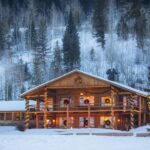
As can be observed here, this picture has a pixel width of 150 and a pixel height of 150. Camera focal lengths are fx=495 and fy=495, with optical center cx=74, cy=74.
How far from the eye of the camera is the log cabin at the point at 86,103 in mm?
53281

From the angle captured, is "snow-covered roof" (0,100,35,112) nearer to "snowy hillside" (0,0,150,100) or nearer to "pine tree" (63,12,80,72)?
"snowy hillside" (0,0,150,100)

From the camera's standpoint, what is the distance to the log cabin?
5328 centimetres

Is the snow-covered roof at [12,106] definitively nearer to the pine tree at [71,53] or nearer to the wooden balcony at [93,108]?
the wooden balcony at [93,108]

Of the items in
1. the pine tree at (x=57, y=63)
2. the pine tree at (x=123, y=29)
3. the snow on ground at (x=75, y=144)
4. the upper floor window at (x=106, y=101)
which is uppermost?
the pine tree at (x=123, y=29)

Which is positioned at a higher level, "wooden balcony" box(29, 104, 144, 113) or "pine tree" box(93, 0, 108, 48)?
"pine tree" box(93, 0, 108, 48)

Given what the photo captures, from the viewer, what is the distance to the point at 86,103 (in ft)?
184

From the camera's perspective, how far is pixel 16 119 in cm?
6988

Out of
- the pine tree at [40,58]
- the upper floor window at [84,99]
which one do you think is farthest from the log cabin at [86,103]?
the pine tree at [40,58]

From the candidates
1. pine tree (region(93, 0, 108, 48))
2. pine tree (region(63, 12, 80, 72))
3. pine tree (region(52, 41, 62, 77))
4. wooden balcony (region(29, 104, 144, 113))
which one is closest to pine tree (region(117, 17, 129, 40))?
pine tree (region(93, 0, 108, 48))

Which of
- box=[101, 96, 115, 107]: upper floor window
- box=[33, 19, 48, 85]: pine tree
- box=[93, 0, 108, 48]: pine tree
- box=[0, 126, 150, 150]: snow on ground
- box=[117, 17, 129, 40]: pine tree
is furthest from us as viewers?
box=[117, 17, 129, 40]: pine tree

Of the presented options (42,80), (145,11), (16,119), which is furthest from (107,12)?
(16,119)

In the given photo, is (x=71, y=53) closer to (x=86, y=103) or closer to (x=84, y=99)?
(x=84, y=99)

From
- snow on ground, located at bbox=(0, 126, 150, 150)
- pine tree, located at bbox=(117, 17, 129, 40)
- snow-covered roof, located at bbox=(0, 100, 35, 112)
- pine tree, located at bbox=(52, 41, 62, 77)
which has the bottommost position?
snow on ground, located at bbox=(0, 126, 150, 150)

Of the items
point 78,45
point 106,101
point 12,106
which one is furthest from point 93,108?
point 78,45
